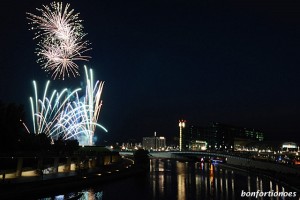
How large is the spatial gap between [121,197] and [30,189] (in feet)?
42.6

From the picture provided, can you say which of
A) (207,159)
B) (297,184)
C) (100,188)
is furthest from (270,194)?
(207,159)

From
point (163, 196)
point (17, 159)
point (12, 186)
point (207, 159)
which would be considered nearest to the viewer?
point (12, 186)

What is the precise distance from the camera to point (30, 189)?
1273 inches

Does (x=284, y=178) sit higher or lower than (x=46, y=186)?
lower

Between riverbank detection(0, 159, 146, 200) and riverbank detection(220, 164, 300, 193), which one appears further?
riverbank detection(220, 164, 300, 193)

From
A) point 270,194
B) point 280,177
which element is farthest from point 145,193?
point 280,177

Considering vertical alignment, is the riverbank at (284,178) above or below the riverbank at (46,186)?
below

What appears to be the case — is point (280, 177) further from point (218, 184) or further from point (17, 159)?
point (17, 159)

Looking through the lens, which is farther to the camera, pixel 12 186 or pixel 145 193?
pixel 145 193

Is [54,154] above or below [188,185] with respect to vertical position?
above

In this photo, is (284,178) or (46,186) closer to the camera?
(46,186)

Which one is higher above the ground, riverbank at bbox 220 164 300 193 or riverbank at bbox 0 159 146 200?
riverbank at bbox 0 159 146 200

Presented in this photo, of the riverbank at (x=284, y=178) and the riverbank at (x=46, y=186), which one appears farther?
the riverbank at (x=284, y=178)

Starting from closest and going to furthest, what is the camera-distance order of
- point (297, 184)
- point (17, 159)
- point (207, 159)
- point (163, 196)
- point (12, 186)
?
1. point (12, 186)
2. point (17, 159)
3. point (163, 196)
4. point (297, 184)
5. point (207, 159)
